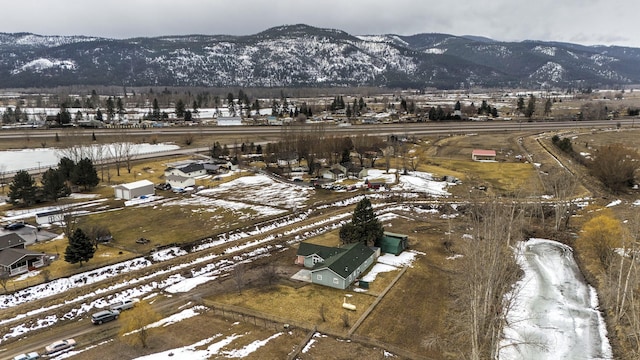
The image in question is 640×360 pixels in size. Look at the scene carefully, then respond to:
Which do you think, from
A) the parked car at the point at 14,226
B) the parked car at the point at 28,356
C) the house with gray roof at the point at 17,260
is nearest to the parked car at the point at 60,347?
the parked car at the point at 28,356

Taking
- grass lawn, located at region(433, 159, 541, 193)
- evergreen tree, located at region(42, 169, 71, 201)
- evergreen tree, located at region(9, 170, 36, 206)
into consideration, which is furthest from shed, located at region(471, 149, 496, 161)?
evergreen tree, located at region(9, 170, 36, 206)

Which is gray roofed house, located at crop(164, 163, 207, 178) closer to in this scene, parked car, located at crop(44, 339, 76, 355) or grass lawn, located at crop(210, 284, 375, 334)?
grass lawn, located at crop(210, 284, 375, 334)

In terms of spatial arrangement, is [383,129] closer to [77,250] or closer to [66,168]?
[66,168]

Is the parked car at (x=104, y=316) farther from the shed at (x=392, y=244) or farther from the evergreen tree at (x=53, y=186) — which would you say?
the evergreen tree at (x=53, y=186)

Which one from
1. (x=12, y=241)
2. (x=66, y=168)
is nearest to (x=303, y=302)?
(x=12, y=241)

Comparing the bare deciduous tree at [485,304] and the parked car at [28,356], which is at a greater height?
the bare deciduous tree at [485,304]

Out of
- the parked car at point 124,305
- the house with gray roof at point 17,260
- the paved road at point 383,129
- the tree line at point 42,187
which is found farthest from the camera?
the paved road at point 383,129
